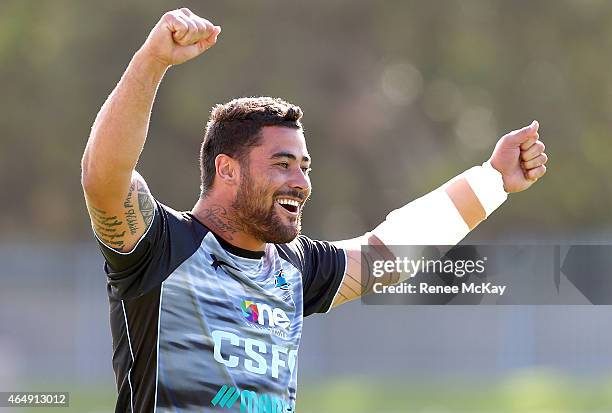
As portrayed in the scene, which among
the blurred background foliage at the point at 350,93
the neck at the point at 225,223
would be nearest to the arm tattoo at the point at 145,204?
the neck at the point at 225,223

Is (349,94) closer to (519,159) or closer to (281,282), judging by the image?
(519,159)

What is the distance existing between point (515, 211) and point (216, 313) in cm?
2402

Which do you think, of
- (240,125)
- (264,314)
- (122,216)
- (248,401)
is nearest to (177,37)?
(122,216)

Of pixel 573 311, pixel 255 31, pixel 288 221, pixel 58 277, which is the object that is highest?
pixel 255 31

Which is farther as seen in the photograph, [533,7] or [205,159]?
[533,7]

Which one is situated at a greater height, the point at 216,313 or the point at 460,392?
the point at 460,392

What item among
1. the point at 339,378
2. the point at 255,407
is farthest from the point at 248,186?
the point at 339,378

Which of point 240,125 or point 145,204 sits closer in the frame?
point 145,204

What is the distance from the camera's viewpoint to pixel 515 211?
27.9m

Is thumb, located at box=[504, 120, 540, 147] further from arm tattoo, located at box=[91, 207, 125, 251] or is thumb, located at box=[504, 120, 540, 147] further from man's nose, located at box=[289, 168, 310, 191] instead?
arm tattoo, located at box=[91, 207, 125, 251]

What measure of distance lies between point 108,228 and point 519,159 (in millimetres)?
2163

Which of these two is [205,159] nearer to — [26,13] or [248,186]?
[248,186]

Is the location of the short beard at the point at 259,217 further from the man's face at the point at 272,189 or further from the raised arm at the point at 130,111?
the raised arm at the point at 130,111

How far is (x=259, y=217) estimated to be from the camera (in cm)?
469
